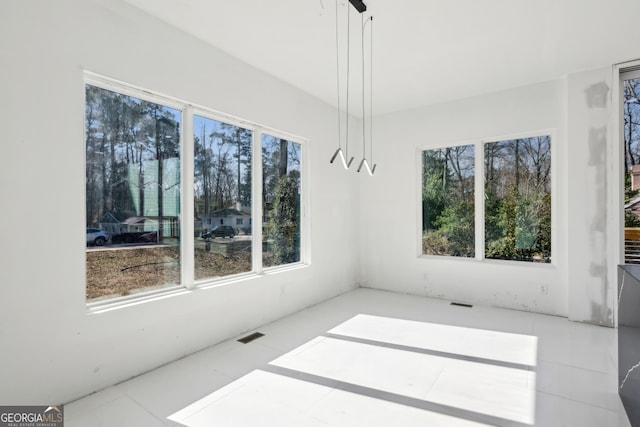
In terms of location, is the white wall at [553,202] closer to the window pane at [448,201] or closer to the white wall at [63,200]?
the window pane at [448,201]

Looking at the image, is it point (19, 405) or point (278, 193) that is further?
point (278, 193)

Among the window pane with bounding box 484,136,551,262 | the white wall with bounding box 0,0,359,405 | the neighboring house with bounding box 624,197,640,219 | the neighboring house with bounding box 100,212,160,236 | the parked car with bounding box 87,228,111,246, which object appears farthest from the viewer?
the window pane with bounding box 484,136,551,262

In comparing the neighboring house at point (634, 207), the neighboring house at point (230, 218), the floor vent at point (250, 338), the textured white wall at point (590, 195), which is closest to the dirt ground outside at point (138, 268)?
the neighboring house at point (230, 218)

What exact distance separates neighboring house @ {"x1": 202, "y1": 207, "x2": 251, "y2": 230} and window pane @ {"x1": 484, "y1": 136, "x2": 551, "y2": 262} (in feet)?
11.4

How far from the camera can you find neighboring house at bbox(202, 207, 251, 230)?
3.29 m

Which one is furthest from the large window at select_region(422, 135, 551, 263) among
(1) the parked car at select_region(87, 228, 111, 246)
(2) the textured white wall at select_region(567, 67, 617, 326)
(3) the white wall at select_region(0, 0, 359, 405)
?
(1) the parked car at select_region(87, 228, 111, 246)

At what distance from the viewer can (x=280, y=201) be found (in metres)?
4.20

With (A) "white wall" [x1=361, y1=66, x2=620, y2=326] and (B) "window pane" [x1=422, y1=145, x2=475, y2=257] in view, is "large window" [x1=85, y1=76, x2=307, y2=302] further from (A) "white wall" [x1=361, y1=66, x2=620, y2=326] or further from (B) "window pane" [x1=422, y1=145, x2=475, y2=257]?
(B) "window pane" [x1=422, y1=145, x2=475, y2=257]

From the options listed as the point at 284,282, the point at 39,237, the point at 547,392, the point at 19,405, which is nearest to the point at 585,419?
the point at 547,392

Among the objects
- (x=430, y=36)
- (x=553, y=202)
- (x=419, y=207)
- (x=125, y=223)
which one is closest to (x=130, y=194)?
(x=125, y=223)

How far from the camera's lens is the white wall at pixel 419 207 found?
407 cm

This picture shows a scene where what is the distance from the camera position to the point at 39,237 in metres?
2.07

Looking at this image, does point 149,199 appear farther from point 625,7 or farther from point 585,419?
point 625,7

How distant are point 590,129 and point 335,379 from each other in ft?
13.4
